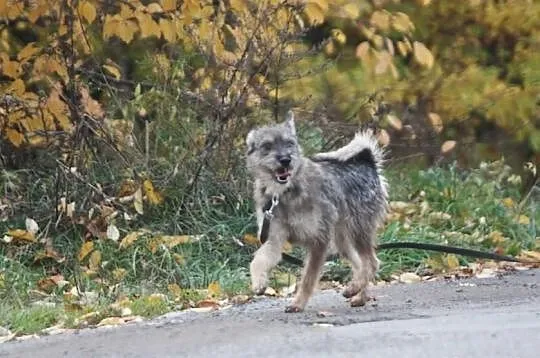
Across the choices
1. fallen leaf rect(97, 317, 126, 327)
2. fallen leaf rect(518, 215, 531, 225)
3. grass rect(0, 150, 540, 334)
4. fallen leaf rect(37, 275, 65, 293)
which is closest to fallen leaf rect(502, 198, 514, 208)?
grass rect(0, 150, 540, 334)

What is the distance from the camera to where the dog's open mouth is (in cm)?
967

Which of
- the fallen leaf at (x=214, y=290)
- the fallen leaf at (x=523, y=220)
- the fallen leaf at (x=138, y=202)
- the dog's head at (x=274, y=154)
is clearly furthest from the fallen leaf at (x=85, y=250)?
the fallen leaf at (x=523, y=220)

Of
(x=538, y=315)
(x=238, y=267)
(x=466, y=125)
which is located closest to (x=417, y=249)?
(x=238, y=267)

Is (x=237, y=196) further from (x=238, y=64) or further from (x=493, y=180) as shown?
(x=493, y=180)

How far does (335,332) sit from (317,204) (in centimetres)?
158

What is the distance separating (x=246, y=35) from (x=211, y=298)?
3.31 m

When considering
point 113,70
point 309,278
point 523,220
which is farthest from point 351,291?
point 523,220

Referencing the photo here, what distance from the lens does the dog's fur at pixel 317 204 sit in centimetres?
962

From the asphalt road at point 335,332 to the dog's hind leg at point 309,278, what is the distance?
0.39ft

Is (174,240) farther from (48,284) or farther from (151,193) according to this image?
(48,284)

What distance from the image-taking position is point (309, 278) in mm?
9562

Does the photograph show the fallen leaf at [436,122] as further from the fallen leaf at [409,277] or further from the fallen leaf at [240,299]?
the fallen leaf at [240,299]

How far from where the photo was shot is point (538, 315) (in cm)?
918

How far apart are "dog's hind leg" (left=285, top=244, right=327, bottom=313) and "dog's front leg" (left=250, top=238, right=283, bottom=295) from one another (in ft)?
0.75
